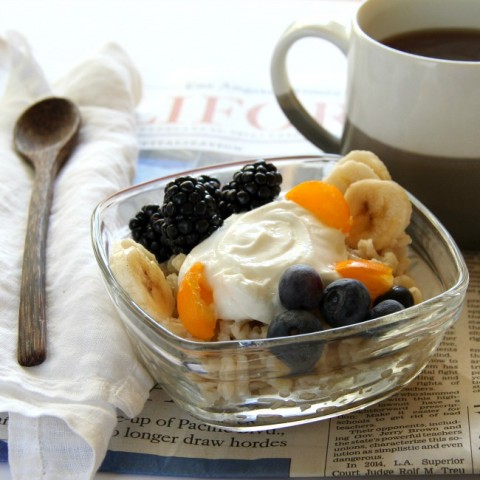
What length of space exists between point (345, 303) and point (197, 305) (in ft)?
0.53

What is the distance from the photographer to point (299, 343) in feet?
2.25

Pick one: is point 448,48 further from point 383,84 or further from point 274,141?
point 274,141

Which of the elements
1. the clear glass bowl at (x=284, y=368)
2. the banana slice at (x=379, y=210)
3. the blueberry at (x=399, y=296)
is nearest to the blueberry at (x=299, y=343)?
the clear glass bowl at (x=284, y=368)

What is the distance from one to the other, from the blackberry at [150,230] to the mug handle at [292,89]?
34 centimetres

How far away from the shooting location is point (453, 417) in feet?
2.60

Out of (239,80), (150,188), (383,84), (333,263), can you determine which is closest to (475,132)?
(383,84)

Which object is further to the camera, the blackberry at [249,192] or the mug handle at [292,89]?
the mug handle at [292,89]

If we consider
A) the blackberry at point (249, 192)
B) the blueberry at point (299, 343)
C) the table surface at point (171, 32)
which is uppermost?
the blackberry at point (249, 192)

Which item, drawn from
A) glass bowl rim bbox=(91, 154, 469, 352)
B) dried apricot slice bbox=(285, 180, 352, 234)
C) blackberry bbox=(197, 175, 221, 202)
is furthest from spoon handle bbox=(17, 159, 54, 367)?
dried apricot slice bbox=(285, 180, 352, 234)

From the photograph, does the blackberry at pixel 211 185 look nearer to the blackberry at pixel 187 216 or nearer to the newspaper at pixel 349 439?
the blackberry at pixel 187 216

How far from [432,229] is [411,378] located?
199 millimetres

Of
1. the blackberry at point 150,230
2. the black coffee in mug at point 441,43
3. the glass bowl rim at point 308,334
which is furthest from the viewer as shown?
the black coffee in mug at point 441,43

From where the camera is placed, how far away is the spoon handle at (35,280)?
2.71ft

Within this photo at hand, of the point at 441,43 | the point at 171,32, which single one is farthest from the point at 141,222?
the point at 171,32
